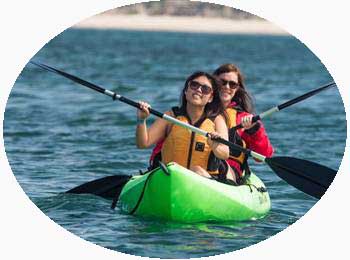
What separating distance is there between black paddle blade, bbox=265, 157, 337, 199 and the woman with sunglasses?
17cm

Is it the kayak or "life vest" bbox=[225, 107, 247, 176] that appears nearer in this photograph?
the kayak

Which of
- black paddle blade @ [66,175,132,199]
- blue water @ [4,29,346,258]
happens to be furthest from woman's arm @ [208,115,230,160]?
black paddle blade @ [66,175,132,199]

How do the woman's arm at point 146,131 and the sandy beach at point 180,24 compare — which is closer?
the woman's arm at point 146,131

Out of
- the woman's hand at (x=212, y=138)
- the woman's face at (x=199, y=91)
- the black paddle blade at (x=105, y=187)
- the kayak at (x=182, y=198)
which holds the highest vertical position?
the woman's face at (x=199, y=91)

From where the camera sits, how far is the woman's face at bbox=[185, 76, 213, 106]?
6.09 metres

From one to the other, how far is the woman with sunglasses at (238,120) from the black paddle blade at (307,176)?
165 mm

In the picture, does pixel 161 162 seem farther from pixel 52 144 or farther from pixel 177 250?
pixel 52 144

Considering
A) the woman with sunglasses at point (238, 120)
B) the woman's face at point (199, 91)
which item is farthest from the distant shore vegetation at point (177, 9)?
the woman's face at point (199, 91)

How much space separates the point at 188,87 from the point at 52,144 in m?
3.49

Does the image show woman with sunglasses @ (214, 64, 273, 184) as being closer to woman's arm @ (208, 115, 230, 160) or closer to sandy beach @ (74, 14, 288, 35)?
woman's arm @ (208, 115, 230, 160)

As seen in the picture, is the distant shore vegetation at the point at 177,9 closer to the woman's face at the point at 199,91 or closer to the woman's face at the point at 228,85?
the woman's face at the point at 228,85

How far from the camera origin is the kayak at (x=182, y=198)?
586 centimetres

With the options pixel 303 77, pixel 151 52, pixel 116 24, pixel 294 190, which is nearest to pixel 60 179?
pixel 294 190

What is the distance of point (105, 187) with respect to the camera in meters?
6.96
